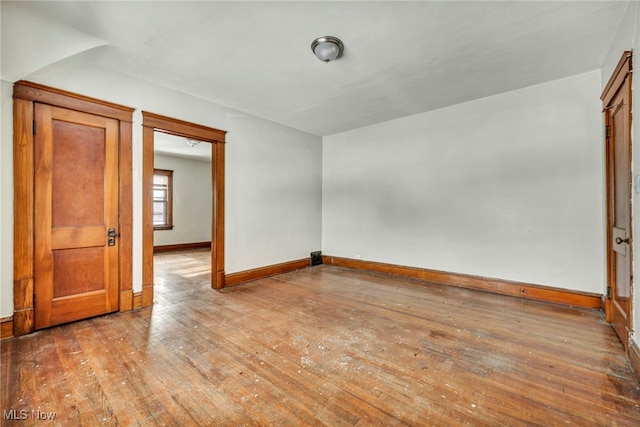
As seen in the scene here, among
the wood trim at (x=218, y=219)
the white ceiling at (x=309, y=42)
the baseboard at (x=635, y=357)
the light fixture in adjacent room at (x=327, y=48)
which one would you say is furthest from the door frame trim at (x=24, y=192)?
the baseboard at (x=635, y=357)

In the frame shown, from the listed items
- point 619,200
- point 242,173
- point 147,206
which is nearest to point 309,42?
point 242,173

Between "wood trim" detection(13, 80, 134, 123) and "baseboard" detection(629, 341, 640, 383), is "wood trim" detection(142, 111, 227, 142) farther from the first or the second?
"baseboard" detection(629, 341, 640, 383)

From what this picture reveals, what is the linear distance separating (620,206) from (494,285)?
169 cm

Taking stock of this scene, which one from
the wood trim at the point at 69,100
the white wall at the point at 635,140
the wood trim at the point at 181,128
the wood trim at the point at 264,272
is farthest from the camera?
the wood trim at the point at 264,272

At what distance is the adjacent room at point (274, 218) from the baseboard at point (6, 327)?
0.02m

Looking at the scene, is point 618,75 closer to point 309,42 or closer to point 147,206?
point 309,42

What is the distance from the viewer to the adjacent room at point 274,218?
1855 millimetres

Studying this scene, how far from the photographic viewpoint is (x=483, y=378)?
1937mm

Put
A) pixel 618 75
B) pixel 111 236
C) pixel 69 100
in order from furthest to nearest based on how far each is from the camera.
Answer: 1. pixel 111 236
2. pixel 69 100
3. pixel 618 75

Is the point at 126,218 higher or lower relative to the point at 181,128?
lower

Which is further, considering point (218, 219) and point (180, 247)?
point (180, 247)

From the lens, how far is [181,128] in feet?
12.1

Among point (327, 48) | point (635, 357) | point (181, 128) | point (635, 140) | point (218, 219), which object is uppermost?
point (327, 48)

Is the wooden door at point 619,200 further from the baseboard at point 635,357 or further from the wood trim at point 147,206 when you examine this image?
the wood trim at point 147,206
